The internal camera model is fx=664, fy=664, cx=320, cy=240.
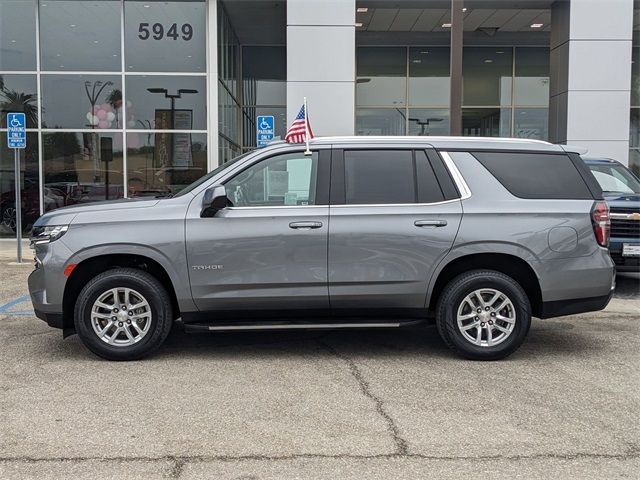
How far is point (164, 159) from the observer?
52.5 ft

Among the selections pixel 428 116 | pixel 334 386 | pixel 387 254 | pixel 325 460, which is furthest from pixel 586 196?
pixel 428 116

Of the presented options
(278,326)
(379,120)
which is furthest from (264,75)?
(278,326)

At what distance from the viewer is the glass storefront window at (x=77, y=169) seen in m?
15.7

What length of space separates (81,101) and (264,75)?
22.6 feet

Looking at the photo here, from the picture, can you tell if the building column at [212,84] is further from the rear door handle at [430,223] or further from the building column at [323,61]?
the rear door handle at [430,223]

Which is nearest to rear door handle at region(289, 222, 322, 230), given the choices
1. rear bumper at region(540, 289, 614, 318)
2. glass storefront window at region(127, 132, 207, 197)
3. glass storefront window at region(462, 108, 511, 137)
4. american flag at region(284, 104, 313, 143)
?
american flag at region(284, 104, 313, 143)

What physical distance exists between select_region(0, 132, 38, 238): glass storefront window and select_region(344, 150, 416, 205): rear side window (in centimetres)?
1183

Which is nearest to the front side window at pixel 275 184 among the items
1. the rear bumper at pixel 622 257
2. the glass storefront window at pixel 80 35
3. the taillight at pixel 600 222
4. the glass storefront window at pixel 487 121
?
the taillight at pixel 600 222

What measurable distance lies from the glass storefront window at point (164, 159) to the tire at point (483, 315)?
1104 cm

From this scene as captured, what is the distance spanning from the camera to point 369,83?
2134 cm

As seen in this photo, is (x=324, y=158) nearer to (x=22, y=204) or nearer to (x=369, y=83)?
(x=22, y=204)

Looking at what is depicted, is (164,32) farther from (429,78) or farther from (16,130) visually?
(429,78)

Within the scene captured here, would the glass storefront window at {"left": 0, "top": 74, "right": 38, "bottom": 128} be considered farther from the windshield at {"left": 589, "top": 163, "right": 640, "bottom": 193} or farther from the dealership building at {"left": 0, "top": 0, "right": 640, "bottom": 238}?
the windshield at {"left": 589, "top": 163, "right": 640, "bottom": 193}

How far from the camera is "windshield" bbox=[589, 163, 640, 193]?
10.1m
